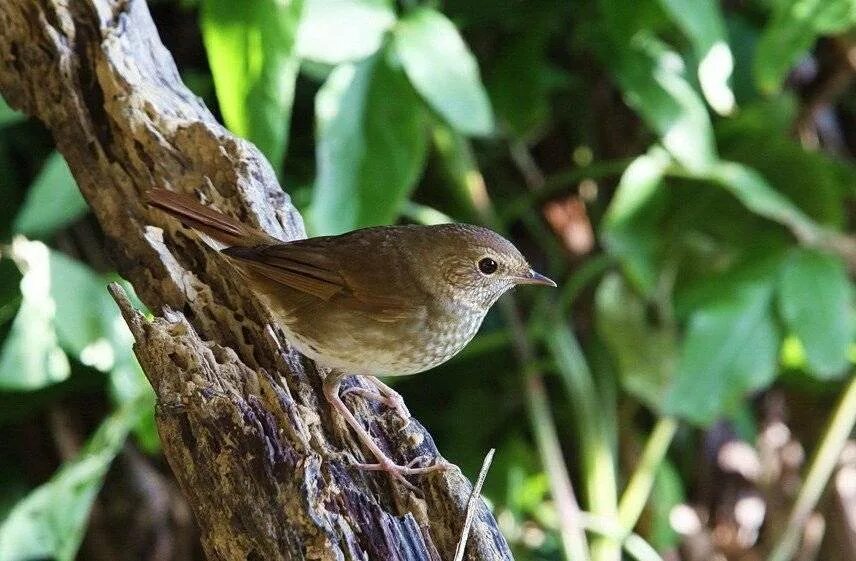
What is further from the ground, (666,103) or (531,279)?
(666,103)

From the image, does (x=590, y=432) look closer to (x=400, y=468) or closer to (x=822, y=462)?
(x=822, y=462)

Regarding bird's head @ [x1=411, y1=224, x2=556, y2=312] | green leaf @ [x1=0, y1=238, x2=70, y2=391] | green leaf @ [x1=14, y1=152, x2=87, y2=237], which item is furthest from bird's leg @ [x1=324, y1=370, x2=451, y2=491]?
green leaf @ [x1=14, y1=152, x2=87, y2=237]

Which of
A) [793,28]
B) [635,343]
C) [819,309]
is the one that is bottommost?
[635,343]

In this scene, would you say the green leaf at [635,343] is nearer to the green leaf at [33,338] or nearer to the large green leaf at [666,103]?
the large green leaf at [666,103]

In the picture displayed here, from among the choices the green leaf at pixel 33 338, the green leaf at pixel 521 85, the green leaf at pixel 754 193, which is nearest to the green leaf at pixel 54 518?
the green leaf at pixel 33 338

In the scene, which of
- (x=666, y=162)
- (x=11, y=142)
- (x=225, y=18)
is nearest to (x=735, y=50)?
(x=666, y=162)

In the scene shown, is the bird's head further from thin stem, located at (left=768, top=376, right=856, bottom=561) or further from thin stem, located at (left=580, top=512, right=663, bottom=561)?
thin stem, located at (left=768, top=376, right=856, bottom=561)

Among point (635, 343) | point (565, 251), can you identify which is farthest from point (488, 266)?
point (565, 251)
